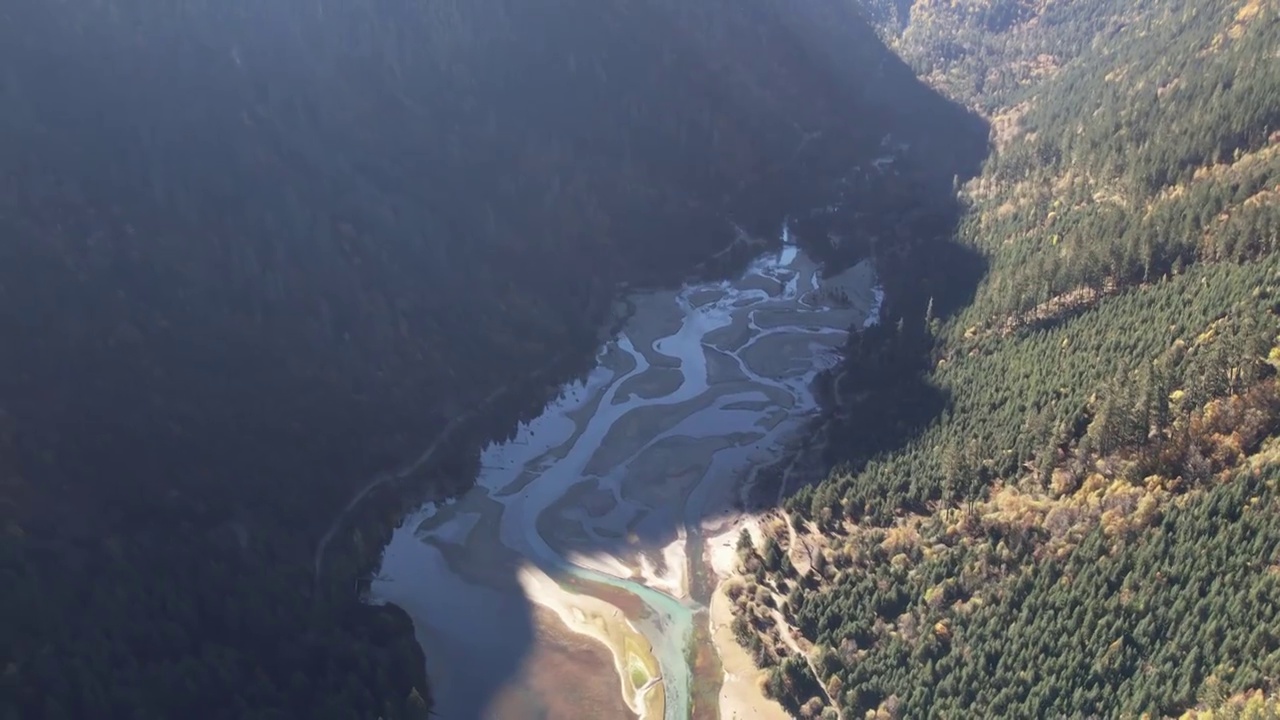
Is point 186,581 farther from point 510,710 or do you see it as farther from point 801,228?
point 801,228

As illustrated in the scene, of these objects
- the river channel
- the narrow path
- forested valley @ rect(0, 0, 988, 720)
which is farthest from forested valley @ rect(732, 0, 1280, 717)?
the narrow path

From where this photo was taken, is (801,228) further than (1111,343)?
Yes

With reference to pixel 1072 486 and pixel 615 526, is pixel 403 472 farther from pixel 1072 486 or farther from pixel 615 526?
pixel 1072 486

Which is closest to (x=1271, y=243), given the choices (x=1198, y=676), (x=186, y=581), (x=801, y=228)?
(x=1198, y=676)

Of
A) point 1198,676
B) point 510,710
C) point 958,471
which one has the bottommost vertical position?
point 510,710

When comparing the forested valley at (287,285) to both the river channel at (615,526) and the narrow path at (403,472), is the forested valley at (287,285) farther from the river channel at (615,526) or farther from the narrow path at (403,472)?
the river channel at (615,526)

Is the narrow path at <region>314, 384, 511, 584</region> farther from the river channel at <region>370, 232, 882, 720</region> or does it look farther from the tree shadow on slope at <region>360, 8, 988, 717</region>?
the tree shadow on slope at <region>360, 8, 988, 717</region>

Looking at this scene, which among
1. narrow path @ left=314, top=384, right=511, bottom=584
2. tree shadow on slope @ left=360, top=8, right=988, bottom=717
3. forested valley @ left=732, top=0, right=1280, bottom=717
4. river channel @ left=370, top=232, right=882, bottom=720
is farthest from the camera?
narrow path @ left=314, top=384, right=511, bottom=584
